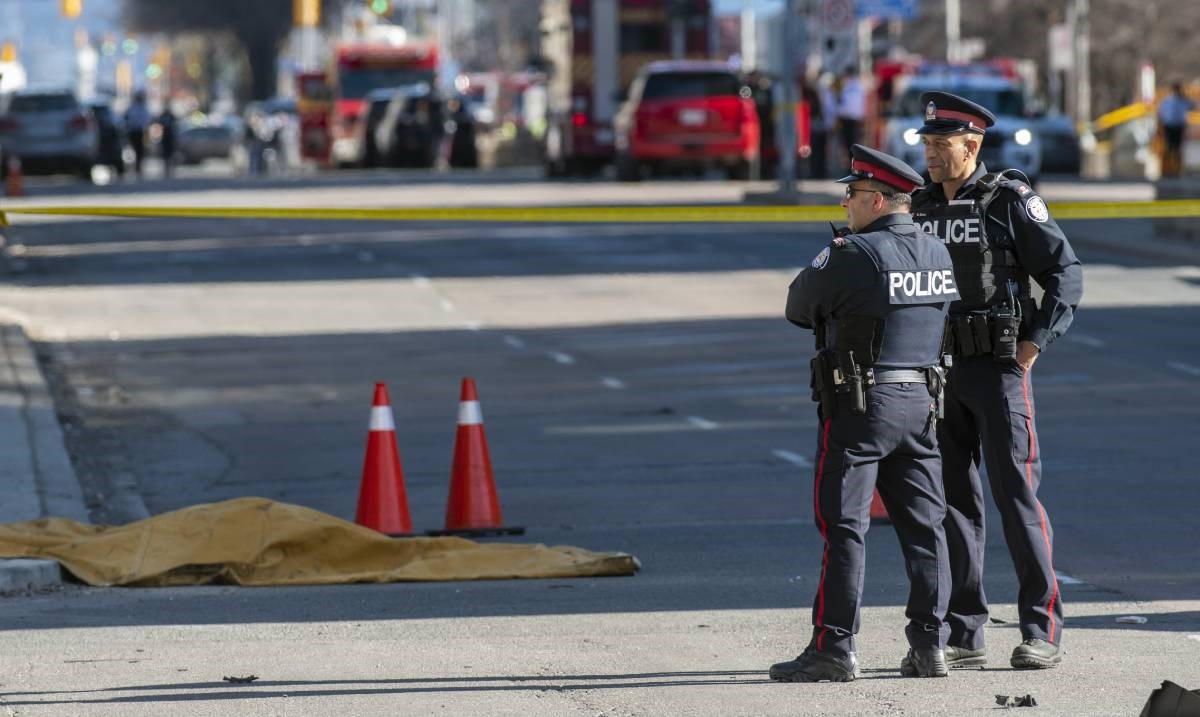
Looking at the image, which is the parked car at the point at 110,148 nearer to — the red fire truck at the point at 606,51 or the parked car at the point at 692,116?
the red fire truck at the point at 606,51

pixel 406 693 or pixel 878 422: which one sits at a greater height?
pixel 878 422

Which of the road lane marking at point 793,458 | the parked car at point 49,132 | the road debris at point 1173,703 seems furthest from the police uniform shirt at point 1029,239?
the parked car at point 49,132

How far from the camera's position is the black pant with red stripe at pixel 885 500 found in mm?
7113

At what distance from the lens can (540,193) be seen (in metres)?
42.3

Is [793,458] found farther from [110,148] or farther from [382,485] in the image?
[110,148]

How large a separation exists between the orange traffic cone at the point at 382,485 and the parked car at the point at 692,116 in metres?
32.2

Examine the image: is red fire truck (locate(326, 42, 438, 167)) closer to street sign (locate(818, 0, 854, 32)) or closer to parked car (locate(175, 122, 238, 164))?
parked car (locate(175, 122, 238, 164))

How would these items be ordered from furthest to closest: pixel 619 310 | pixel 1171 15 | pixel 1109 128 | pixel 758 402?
→ pixel 1171 15 → pixel 1109 128 → pixel 619 310 → pixel 758 402

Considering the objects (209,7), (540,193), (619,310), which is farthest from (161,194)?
(209,7)

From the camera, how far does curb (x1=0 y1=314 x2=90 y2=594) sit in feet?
30.8

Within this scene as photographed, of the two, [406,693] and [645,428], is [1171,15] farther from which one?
[406,693]

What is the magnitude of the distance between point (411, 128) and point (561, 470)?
155 feet

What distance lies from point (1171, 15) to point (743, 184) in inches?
1266

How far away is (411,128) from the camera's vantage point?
59.2 metres
